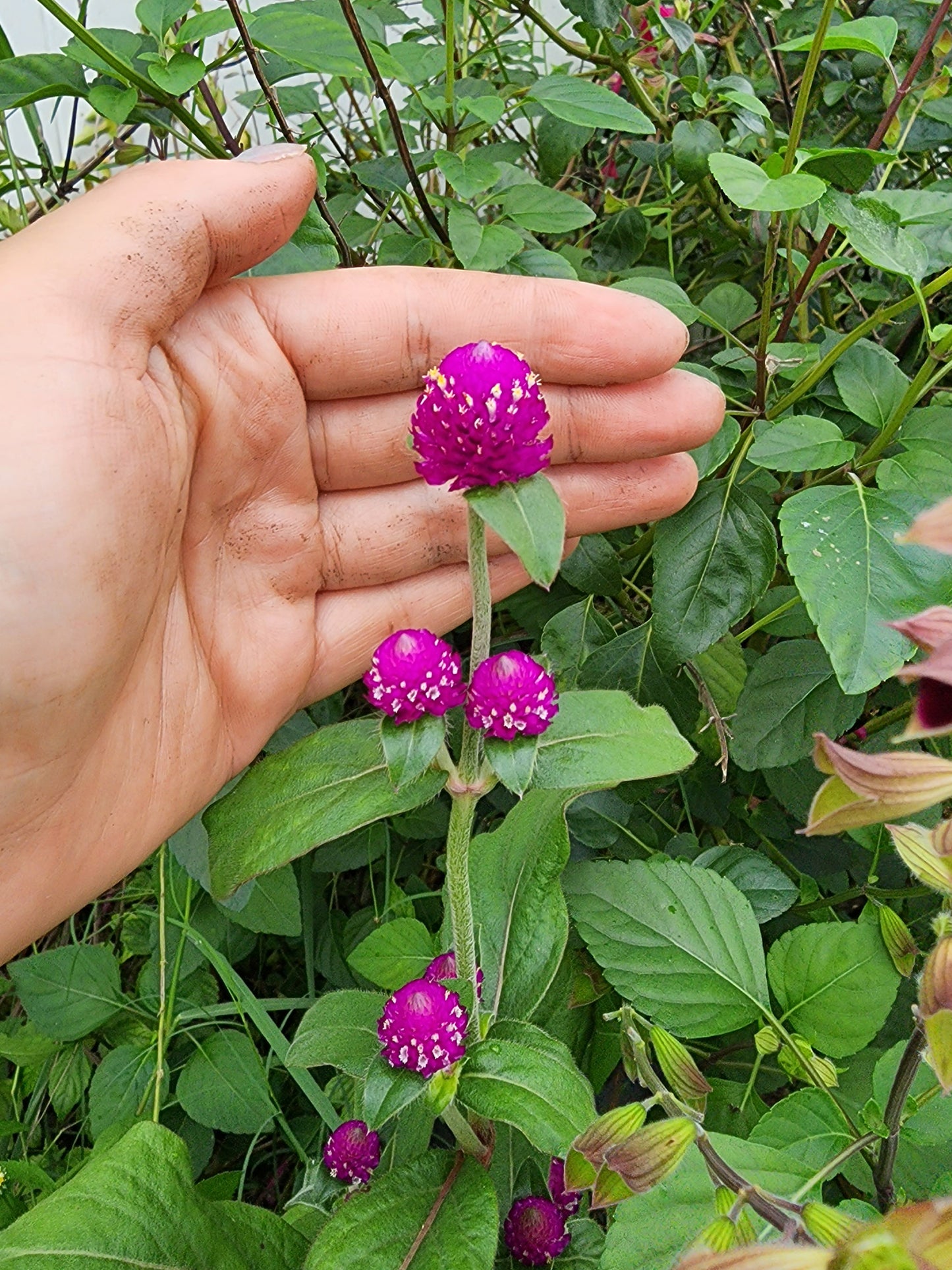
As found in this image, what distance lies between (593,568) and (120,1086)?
74cm

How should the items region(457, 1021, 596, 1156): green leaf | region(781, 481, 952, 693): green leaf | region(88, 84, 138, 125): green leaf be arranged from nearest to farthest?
1. region(457, 1021, 596, 1156): green leaf
2. region(781, 481, 952, 693): green leaf
3. region(88, 84, 138, 125): green leaf

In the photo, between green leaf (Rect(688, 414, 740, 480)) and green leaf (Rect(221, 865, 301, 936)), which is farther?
green leaf (Rect(221, 865, 301, 936))

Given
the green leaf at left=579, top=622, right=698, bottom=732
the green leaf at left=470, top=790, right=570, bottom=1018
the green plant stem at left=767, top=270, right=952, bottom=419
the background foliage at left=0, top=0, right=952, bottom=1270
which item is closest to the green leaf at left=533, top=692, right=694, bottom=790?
the background foliage at left=0, top=0, right=952, bottom=1270

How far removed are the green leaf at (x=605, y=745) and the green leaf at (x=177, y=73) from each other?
57 cm

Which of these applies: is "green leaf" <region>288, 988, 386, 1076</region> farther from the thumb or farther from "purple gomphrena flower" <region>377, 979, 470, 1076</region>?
the thumb

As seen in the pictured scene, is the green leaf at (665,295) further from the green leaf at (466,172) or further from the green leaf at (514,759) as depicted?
the green leaf at (514,759)

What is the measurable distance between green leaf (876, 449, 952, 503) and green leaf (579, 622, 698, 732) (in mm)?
251

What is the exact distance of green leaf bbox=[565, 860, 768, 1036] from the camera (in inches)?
33.3

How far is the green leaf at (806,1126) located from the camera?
2.42 feet

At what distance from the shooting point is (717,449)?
95cm

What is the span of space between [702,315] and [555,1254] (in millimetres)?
805

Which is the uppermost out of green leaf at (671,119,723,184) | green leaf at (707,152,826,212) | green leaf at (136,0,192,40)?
green leaf at (136,0,192,40)

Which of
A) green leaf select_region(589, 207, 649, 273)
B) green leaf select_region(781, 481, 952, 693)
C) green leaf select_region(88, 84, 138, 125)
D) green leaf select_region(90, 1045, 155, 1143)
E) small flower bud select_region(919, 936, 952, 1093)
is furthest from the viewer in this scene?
green leaf select_region(589, 207, 649, 273)

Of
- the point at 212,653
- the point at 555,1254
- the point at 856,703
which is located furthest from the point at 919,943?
the point at 212,653
